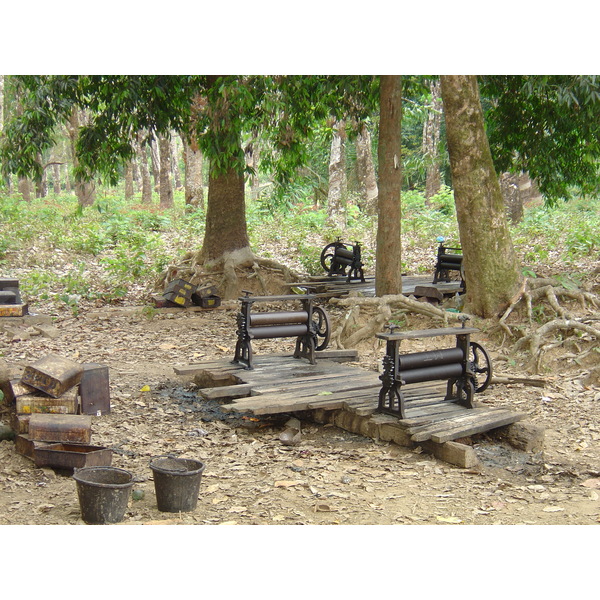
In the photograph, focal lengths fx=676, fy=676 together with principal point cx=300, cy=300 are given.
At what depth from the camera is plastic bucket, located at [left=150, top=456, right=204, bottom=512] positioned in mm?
3826

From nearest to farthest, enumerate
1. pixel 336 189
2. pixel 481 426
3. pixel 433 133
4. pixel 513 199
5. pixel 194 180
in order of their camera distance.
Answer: pixel 481 426 → pixel 336 189 → pixel 513 199 → pixel 433 133 → pixel 194 180

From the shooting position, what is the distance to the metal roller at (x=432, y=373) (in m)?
5.39

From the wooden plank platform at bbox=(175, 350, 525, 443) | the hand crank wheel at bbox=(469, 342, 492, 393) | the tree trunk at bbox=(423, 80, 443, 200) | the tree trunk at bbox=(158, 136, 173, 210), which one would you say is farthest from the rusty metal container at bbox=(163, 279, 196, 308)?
the tree trunk at bbox=(158, 136, 173, 210)

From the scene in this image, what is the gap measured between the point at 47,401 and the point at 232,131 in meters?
4.65

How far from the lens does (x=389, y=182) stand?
912 centimetres

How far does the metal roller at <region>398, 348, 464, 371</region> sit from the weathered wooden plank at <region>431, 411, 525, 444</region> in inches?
21.7

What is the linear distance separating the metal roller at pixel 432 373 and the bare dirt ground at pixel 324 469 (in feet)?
1.82

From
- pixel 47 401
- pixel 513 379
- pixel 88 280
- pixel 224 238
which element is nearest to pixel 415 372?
pixel 513 379

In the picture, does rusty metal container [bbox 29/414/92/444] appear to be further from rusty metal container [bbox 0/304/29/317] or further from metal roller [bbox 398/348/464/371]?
rusty metal container [bbox 0/304/29/317]

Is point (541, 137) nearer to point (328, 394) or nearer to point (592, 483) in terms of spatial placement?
point (328, 394)

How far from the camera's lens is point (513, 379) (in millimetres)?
6855

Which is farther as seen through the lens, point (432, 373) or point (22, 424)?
point (432, 373)

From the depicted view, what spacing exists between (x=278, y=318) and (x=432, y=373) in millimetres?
1951

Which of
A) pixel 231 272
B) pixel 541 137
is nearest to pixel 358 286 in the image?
pixel 231 272
